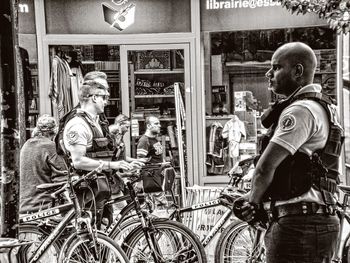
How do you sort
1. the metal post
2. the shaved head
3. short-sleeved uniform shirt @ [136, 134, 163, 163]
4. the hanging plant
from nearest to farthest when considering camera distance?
the shaved head
the metal post
the hanging plant
short-sleeved uniform shirt @ [136, 134, 163, 163]

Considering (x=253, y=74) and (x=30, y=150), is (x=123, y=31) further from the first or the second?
(x=30, y=150)

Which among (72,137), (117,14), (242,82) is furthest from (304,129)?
(117,14)

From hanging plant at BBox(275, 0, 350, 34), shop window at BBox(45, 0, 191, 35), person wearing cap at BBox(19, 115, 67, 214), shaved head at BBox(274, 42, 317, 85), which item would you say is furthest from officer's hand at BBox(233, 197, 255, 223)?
shop window at BBox(45, 0, 191, 35)

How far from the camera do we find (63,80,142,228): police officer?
639 cm

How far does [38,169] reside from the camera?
7781mm

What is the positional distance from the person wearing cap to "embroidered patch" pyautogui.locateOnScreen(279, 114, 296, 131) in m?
4.47

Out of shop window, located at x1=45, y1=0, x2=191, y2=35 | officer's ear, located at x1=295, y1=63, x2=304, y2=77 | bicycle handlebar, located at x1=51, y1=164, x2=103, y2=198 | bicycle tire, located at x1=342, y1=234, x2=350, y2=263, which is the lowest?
bicycle tire, located at x1=342, y1=234, x2=350, y2=263

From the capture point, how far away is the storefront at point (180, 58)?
10367mm

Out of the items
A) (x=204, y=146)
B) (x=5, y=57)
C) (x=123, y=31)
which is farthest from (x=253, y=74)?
(x=5, y=57)

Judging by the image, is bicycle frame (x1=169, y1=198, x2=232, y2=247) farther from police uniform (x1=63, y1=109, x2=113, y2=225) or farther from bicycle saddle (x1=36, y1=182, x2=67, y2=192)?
bicycle saddle (x1=36, y1=182, x2=67, y2=192)

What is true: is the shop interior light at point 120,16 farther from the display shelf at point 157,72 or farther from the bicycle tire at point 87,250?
the bicycle tire at point 87,250

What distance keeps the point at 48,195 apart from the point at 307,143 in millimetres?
4435

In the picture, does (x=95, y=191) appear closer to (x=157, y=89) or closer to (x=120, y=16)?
(x=157, y=89)

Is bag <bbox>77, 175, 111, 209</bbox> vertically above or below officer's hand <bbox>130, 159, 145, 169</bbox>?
below
